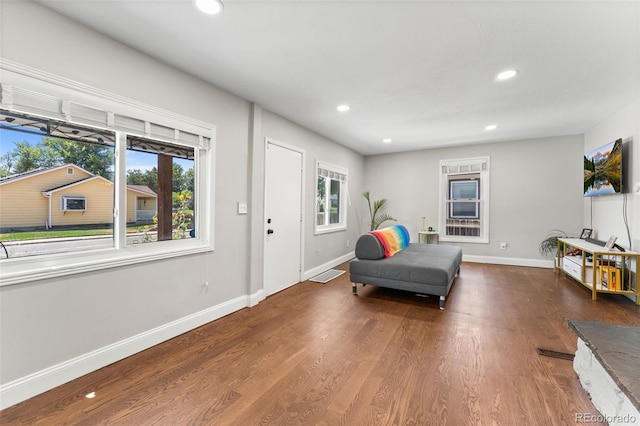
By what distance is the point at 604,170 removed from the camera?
3801 millimetres

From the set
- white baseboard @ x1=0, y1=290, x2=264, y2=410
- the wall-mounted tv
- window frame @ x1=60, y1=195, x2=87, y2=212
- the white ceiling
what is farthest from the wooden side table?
window frame @ x1=60, y1=195, x2=87, y2=212

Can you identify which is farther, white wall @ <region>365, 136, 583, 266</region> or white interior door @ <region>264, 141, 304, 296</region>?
white wall @ <region>365, 136, 583, 266</region>

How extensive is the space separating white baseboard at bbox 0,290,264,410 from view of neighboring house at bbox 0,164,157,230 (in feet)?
3.10

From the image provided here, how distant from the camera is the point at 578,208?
489 cm

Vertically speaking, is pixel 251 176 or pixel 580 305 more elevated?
pixel 251 176

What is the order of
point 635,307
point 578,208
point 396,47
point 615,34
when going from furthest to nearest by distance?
point 578,208, point 635,307, point 396,47, point 615,34

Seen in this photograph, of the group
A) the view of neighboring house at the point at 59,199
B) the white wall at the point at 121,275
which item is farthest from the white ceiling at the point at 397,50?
the view of neighboring house at the point at 59,199

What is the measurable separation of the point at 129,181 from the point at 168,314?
1.21m

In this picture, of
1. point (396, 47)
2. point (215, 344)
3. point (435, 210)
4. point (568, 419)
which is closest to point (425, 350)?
point (568, 419)

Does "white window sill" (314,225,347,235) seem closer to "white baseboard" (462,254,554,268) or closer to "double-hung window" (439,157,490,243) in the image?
"double-hung window" (439,157,490,243)

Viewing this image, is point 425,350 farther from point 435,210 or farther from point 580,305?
point 435,210

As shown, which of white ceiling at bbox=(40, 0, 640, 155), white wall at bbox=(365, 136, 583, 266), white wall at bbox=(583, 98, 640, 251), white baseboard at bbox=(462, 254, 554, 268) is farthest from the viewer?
white baseboard at bbox=(462, 254, 554, 268)

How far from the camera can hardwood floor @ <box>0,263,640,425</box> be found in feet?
5.08

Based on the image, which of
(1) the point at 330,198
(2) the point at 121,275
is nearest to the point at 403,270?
(1) the point at 330,198
